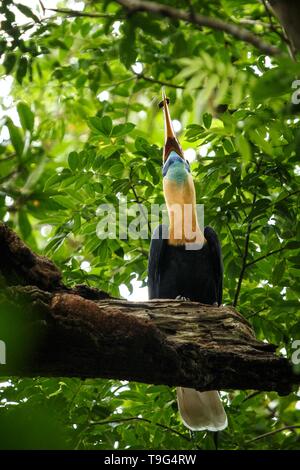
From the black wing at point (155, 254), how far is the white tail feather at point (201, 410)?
3.58 feet

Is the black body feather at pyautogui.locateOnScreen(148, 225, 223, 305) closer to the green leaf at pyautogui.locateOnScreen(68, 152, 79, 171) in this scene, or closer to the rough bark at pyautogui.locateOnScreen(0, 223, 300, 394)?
the green leaf at pyautogui.locateOnScreen(68, 152, 79, 171)

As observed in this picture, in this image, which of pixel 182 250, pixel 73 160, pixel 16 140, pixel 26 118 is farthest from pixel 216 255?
pixel 16 140

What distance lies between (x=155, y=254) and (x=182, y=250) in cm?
44

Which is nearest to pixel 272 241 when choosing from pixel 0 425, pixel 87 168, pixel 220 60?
pixel 87 168

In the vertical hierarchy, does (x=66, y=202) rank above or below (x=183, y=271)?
above

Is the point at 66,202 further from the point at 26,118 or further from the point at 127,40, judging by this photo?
the point at 26,118

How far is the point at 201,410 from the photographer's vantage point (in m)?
4.87

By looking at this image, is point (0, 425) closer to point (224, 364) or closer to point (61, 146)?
point (61, 146)

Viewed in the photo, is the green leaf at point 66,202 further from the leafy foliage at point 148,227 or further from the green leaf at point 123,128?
the green leaf at point 123,128

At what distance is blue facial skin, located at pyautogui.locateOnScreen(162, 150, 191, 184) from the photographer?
570 cm

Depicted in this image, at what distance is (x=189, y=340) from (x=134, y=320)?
17.7 inches

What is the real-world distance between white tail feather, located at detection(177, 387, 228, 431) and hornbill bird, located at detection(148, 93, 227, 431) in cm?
104

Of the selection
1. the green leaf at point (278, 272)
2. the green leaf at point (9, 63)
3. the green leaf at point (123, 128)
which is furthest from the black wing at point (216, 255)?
the green leaf at point (9, 63)

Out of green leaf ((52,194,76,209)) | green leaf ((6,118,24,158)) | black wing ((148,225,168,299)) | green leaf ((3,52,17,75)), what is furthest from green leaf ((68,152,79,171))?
green leaf ((6,118,24,158))
